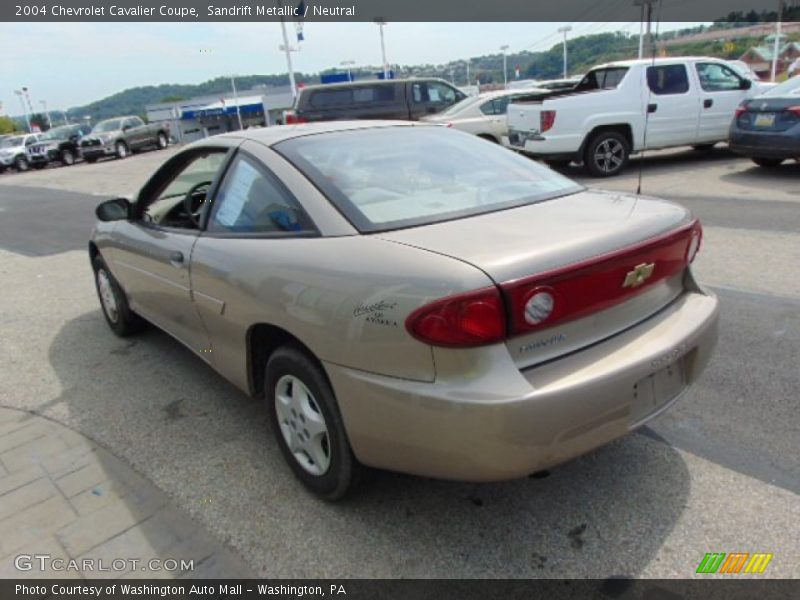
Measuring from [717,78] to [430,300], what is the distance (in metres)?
11.2

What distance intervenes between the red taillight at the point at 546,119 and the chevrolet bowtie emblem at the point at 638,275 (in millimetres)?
8529

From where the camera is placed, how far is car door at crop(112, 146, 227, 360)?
3307 millimetres

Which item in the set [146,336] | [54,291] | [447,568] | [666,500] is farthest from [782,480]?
[54,291]

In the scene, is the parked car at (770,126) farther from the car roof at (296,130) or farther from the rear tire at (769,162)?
the car roof at (296,130)

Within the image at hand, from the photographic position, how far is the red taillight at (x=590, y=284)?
200cm

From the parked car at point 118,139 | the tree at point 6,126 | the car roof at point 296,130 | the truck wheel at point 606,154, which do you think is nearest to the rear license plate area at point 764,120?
the truck wheel at point 606,154

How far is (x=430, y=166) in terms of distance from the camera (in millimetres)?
2963

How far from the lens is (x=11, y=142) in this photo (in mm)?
29594

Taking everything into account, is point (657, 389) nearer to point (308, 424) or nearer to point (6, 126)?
point (308, 424)

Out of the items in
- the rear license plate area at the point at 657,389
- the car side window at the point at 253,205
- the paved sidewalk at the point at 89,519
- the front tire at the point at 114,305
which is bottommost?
the paved sidewalk at the point at 89,519

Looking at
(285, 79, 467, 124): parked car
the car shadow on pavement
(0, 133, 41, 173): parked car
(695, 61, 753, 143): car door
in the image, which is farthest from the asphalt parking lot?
(0, 133, 41, 173): parked car

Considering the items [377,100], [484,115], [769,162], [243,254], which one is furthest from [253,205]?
[377,100]

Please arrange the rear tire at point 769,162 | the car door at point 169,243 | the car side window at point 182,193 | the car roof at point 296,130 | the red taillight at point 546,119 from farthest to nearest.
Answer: the red taillight at point 546,119, the rear tire at point 769,162, the car side window at point 182,193, the car door at point 169,243, the car roof at point 296,130

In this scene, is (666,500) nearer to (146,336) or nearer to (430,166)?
(430,166)
